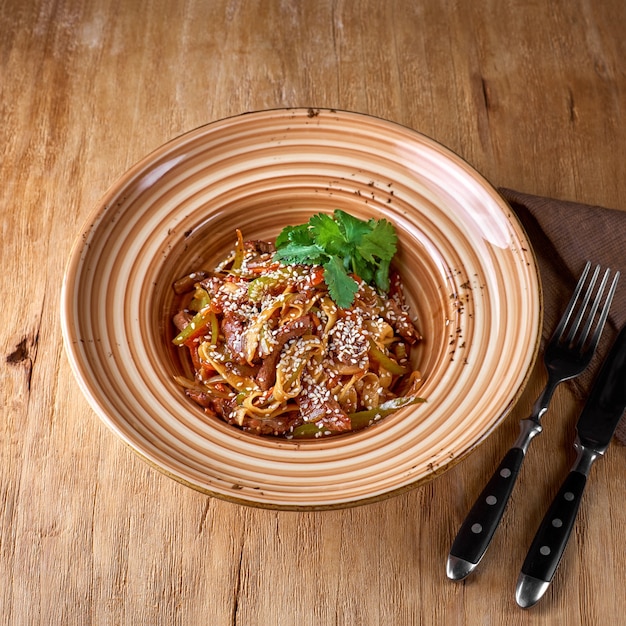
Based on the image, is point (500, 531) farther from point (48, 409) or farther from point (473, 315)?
point (48, 409)

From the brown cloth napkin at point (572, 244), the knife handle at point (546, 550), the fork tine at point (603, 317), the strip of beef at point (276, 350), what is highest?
the brown cloth napkin at point (572, 244)

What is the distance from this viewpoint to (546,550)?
225 centimetres

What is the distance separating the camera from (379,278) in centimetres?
259

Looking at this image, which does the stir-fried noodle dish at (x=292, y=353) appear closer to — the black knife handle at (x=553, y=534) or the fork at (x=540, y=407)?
the fork at (x=540, y=407)

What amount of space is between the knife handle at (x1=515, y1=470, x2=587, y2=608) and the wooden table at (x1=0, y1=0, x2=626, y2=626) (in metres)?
0.06

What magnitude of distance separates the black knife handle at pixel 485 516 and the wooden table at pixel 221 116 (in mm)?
100

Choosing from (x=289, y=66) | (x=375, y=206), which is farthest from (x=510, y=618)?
(x=289, y=66)

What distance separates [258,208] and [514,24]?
183cm

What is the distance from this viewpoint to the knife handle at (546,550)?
224 centimetres

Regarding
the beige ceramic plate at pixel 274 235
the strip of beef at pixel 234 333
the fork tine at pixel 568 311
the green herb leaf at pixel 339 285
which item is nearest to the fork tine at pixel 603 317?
the fork tine at pixel 568 311

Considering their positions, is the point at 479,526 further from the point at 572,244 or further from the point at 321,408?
the point at 572,244

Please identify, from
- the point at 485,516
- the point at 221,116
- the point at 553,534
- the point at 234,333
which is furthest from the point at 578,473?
the point at 221,116

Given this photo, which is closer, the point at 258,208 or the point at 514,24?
the point at 258,208

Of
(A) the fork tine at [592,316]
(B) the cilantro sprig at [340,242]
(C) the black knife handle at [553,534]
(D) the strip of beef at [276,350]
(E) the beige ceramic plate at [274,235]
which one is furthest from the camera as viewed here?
(A) the fork tine at [592,316]
